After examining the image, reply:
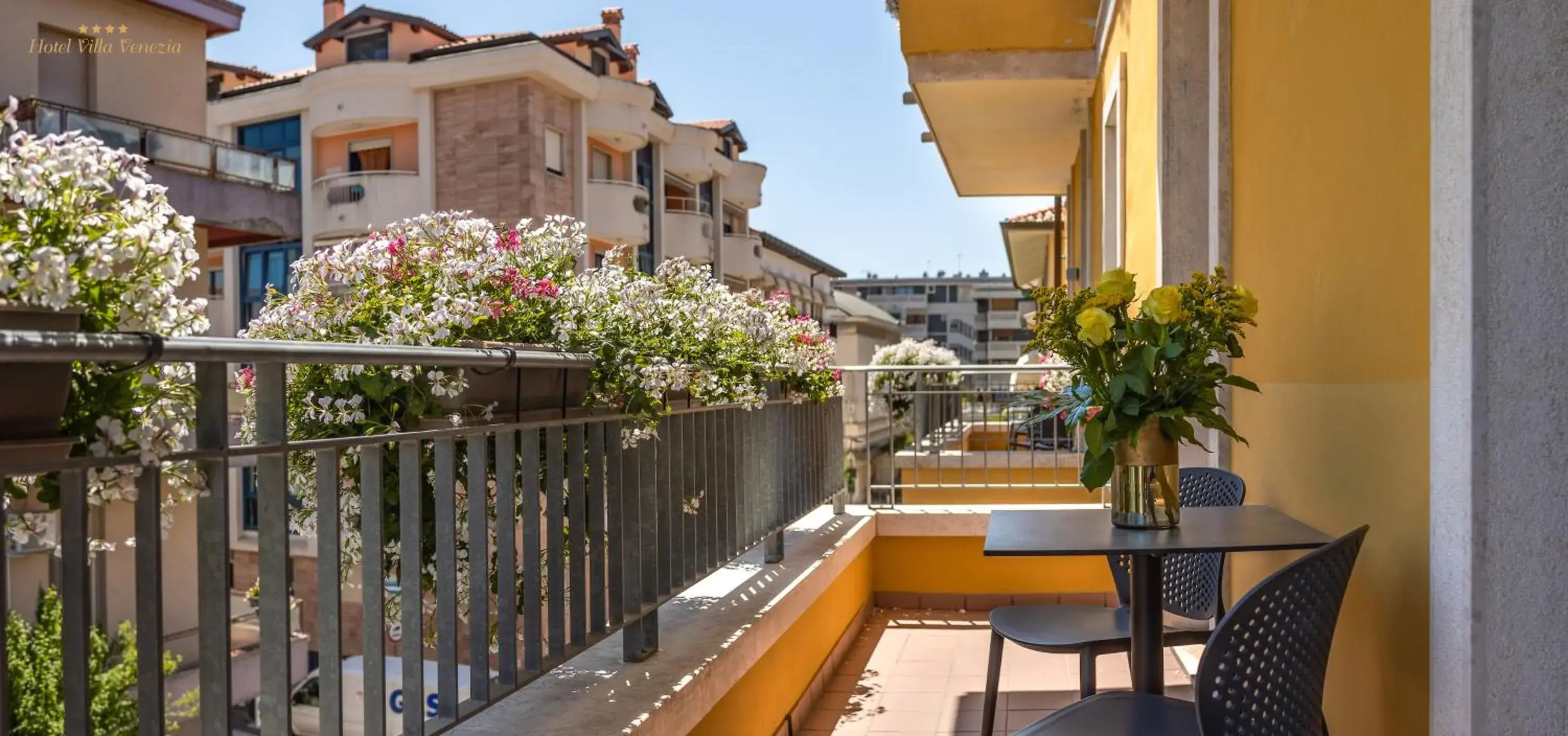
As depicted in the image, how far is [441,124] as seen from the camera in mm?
24719

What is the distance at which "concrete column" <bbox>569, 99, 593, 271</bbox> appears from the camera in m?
25.9

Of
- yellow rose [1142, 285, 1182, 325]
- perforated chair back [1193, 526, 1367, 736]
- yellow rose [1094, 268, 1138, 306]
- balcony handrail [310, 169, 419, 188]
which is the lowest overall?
perforated chair back [1193, 526, 1367, 736]

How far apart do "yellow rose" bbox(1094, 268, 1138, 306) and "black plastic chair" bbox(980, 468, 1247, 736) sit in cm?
79

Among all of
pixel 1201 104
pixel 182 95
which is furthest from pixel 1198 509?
pixel 182 95

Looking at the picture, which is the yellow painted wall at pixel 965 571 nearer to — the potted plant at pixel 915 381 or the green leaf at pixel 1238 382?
the potted plant at pixel 915 381

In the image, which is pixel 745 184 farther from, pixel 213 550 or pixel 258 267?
pixel 213 550

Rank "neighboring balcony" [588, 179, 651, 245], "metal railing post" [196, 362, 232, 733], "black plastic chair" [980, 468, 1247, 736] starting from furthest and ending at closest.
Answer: "neighboring balcony" [588, 179, 651, 245]
"black plastic chair" [980, 468, 1247, 736]
"metal railing post" [196, 362, 232, 733]

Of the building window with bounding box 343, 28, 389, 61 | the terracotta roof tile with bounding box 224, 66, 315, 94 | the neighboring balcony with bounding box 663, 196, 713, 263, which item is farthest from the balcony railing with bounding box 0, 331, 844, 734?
the neighboring balcony with bounding box 663, 196, 713, 263

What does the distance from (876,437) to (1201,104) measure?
12889mm

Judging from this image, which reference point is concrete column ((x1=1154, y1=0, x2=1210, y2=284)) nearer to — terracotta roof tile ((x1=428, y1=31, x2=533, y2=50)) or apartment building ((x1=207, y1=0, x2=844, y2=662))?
apartment building ((x1=207, y1=0, x2=844, y2=662))

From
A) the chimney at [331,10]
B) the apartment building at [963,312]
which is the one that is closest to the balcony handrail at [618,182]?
the chimney at [331,10]

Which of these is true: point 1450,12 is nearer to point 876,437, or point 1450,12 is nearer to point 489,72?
point 876,437

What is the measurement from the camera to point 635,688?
2895 millimetres

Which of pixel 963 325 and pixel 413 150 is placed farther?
pixel 963 325
